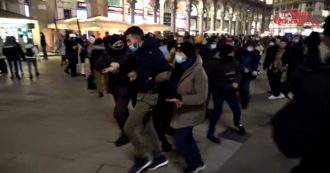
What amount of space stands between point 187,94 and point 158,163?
123 centimetres

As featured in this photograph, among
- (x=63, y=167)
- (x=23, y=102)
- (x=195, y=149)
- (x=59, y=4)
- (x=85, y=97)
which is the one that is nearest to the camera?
(x=195, y=149)

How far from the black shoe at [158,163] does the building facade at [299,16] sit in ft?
225

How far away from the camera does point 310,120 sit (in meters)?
1.41

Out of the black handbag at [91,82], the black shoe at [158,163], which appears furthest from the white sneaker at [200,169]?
the black handbag at [91,82]

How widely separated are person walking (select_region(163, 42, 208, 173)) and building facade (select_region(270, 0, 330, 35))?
68505 mm

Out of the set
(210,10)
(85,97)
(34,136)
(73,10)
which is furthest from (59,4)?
(210,10)

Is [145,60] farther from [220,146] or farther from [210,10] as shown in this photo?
[210,10]

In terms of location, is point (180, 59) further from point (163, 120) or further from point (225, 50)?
point (225, 50)

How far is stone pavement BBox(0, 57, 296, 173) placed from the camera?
4316 mm

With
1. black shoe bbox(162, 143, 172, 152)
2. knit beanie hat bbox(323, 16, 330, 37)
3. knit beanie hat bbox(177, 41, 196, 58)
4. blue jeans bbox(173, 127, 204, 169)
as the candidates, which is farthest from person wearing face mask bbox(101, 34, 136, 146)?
knit beanie hat bbox(323, 16, 330, 37)

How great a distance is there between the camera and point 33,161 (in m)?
4.43

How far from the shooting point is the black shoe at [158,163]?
4.17 metres

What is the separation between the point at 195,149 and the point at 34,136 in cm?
325

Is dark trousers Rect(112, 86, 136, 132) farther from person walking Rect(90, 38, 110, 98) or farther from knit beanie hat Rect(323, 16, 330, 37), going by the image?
knit beanie hat Rect(323, 16, 330, 37)
